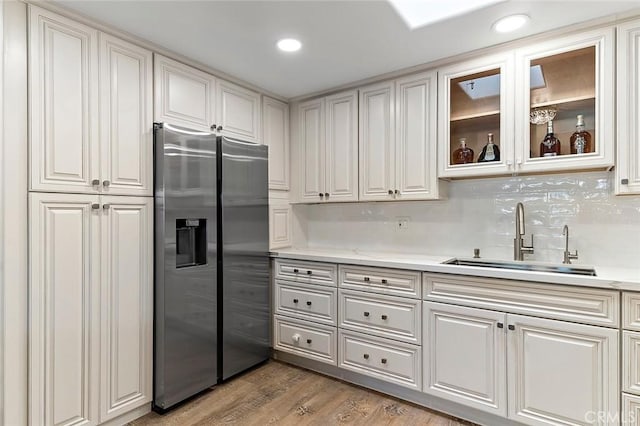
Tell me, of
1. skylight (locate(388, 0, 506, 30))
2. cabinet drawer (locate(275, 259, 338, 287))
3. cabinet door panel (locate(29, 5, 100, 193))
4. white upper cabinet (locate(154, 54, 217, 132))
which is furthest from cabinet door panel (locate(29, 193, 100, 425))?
skylight (locate(388, 0, 506, 30))

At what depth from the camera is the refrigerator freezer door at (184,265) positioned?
2.20 meters

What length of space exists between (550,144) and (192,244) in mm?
2383

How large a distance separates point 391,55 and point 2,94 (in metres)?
2.16

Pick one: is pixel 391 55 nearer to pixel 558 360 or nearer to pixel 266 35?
pixel 266 35

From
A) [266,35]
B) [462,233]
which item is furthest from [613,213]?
[266,35]

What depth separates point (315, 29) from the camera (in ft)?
6.79

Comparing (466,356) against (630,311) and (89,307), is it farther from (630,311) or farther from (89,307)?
(89,307)

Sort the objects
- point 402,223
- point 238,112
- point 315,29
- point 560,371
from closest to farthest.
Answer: point 560,371, point 315,29, point 238,112, point 402,223

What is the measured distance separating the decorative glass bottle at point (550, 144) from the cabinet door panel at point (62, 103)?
8.60ft

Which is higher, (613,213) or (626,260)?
(613,213)

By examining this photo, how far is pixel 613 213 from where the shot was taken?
2191mm

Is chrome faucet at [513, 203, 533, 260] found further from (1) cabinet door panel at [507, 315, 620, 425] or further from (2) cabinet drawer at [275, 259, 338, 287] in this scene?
(2) cabinet drawer at [275, 259, 338, 287]

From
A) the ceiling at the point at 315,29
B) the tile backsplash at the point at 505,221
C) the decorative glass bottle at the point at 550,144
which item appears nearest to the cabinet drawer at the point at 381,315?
the tile backsplash at the point at 505,221

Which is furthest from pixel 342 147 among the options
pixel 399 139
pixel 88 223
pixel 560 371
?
pixel 560 371
